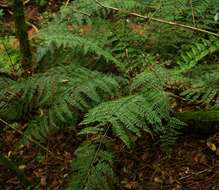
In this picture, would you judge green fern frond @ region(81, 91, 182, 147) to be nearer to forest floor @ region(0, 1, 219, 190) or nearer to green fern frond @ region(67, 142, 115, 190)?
green fern frond @ region(67, 142, 115, 190)

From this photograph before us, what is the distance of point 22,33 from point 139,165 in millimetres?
1821

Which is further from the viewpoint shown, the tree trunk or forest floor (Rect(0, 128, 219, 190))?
the tree trunk

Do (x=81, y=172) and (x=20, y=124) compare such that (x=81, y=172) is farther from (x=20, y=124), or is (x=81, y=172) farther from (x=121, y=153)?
(x=20, y=124)

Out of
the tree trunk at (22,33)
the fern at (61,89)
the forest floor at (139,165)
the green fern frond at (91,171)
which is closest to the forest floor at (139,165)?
the forest floor at (139,165)

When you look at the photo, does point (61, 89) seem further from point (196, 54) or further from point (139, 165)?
point (196, 54)

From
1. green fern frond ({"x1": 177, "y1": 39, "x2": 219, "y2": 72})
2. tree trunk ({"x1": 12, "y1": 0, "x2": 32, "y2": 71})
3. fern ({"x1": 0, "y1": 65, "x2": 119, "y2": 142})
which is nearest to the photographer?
fern ({"x1": 0, "y1": 65, "x2": 119, "y2": 142})

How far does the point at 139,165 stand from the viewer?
Answer: 9.91ft

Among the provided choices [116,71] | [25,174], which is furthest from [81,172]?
[116,71]

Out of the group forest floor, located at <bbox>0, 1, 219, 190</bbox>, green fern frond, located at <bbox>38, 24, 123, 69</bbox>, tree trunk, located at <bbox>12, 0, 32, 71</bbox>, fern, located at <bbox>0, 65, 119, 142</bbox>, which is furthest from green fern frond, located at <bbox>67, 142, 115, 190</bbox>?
tree trunk, located at <bbox>12, 0, 32, 71</bbox>

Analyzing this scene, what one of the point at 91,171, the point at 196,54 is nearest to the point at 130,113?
the point at 91,171

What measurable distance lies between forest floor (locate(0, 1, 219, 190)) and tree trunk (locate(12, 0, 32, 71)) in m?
0.91

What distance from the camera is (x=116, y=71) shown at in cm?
363

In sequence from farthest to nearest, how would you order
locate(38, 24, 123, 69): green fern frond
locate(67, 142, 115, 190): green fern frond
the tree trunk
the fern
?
the tree trunk → locate(38, 24, 123, 69): green fern frond → the fern → locate(67, 142, 115, 190): green fern frond

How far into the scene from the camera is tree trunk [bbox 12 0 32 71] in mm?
3771
